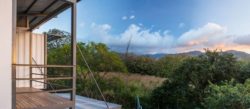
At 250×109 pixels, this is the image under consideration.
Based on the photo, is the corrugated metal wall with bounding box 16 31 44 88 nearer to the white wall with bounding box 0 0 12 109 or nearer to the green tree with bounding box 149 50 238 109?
the white wall with bounding box 0 0 12 109

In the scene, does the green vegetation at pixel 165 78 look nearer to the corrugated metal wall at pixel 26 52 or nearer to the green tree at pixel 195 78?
the green tree at pixel 195 78

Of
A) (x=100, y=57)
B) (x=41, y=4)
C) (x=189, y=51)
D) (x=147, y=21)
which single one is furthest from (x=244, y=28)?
(x=41, y=4)

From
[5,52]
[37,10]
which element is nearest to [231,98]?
[37,10]

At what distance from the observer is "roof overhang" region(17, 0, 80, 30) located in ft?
18.7

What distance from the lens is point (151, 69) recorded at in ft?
43.0

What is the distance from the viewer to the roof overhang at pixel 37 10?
569 centimetres

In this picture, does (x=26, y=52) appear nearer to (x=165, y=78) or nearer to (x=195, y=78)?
(x=195, y=78)

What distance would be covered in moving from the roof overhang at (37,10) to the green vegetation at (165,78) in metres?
4.73

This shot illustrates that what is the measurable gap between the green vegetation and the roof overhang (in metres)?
4.73

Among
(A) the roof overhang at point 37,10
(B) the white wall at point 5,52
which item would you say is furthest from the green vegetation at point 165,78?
(B) the white wall at point 5,52

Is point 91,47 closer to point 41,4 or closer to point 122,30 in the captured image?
point 122,30

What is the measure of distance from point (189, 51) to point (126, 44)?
123 inches

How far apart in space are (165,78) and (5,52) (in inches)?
353

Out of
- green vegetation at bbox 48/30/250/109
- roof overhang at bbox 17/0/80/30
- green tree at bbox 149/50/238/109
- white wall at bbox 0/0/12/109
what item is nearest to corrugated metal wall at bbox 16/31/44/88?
roof overhang at bbox 17/0/80/30
